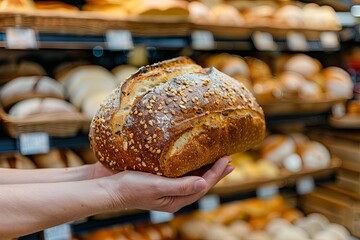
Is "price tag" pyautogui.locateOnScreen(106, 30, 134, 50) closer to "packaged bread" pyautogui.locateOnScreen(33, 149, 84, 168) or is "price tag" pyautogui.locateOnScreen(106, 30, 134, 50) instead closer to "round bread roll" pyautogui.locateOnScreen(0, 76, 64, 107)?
"round bread roll" pyautogui.locateOnScreen(0, 76, 64, 107)

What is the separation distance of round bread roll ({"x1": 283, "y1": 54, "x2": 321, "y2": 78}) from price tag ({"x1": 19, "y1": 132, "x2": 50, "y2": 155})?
63.4 inches

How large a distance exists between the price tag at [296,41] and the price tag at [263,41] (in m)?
0.13

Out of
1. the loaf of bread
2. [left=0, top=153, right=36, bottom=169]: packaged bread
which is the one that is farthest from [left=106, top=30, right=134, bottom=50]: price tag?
the loaf of bread

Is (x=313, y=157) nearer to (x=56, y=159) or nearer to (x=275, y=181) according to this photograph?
(x=275, y=181)

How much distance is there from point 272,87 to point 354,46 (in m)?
1.19

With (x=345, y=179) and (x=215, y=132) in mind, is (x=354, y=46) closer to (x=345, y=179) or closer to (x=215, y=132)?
(x=345, y=179)

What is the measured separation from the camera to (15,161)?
1.85 metres

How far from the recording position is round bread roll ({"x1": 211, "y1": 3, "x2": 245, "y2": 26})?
2.34 m

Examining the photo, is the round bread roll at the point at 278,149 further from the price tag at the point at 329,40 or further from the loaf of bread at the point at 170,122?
the loaf of bread at the point at 170,122

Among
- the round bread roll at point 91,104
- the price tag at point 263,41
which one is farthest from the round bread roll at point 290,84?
the round bread roll at point 91,104

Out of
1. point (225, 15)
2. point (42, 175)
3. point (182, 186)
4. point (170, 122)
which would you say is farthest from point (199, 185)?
point (225, 15)

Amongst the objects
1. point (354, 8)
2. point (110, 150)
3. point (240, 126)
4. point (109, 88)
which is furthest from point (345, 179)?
point (110, 150)

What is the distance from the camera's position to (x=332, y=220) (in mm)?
2838

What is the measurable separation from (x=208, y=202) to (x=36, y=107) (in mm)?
955
